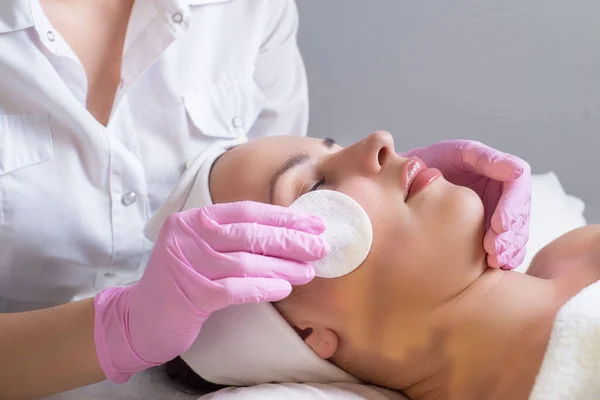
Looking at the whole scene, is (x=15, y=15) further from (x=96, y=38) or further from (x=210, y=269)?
(x=210, y=269)

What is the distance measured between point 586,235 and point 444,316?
354 mm

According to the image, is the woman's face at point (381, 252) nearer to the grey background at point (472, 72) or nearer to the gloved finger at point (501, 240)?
the gloved finger at point (501, 240)

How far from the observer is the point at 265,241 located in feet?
2.79

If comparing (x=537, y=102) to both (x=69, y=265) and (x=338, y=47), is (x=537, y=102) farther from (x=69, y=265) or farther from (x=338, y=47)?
(x=69, y=265)

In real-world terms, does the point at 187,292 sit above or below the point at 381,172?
below

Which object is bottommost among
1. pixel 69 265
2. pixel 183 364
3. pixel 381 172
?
pixel 183 364

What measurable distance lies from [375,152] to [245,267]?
27 cm

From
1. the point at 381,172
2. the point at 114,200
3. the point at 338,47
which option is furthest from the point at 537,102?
the point at 114,200

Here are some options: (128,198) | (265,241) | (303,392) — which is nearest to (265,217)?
(265,241)

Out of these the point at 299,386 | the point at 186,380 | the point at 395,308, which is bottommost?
the point at 186,380

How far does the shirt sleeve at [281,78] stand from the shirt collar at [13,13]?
530 mm

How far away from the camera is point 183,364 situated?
3.65 ft

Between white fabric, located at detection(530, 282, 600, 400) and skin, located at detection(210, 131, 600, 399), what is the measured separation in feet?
0.13

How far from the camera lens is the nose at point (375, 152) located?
37.9 inches
